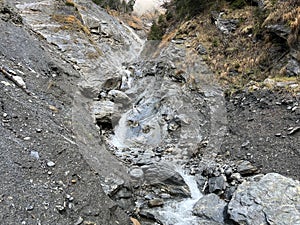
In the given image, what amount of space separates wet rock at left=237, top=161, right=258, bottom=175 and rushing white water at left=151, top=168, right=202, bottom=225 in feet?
5.40

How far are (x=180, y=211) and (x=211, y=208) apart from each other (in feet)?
3.18

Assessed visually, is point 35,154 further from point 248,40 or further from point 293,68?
point 248,40

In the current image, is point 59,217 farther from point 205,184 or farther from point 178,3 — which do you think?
point 178,3

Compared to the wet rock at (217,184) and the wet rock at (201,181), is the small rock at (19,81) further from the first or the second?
the wet rock at (217,184)

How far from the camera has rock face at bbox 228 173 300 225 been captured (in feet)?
22.0

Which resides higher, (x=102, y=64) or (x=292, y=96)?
(x=292, y=96)

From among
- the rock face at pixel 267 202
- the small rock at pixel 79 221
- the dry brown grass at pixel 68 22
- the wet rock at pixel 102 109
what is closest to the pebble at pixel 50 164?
the small rock at pixel 79 221

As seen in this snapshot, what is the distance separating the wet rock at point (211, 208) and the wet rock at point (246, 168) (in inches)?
57.0

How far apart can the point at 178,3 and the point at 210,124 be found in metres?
20.0

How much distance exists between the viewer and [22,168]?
6.25 metres

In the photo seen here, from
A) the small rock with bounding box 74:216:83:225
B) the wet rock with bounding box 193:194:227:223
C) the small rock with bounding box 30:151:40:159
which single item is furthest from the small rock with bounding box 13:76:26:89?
the wet rock with bounding box 193:194:227:223

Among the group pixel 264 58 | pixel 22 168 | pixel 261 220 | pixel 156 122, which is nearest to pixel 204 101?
pixel 156 122

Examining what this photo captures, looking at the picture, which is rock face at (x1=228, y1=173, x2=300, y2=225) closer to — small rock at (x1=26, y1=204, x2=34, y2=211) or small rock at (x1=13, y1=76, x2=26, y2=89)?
small rock at (x1=26, y1=204, x2=34, y2=211)

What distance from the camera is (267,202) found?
23.3 feet
